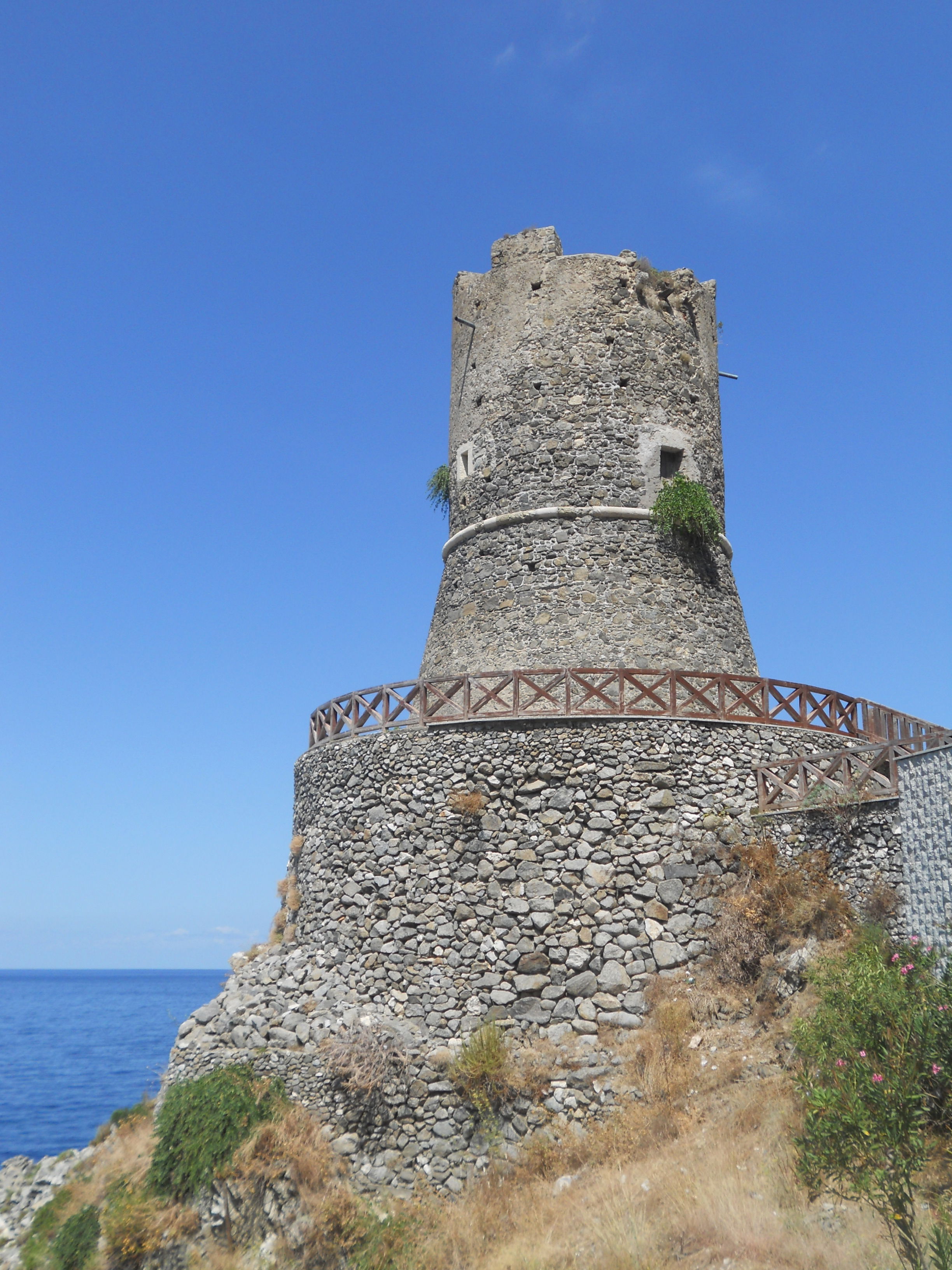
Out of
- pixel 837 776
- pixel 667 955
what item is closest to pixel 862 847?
pixel 837 776

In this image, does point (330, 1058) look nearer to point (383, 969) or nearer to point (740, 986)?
point (383, 969)

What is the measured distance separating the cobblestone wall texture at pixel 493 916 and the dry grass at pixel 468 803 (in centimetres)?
3

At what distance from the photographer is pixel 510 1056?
540 inches

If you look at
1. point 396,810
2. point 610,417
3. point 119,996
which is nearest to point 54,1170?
point 396,810

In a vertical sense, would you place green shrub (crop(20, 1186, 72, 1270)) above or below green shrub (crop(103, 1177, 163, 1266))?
below

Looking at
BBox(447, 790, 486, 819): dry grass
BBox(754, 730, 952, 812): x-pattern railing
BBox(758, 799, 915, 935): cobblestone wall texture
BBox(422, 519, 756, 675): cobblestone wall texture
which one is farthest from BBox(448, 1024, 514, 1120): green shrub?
BBox(422, 519, 756, 675): cobblestone wall texture

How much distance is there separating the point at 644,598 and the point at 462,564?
385 centimetres

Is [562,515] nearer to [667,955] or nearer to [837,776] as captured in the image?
[837,776]

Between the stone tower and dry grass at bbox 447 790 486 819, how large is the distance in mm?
3498

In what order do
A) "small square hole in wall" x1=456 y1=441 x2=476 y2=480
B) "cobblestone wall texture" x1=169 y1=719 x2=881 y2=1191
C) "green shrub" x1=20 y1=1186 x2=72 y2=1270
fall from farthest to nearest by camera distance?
"small square hole in wall" x1=456 y1=441 x2=476 y2=480, "green shrub" x1=20 y1=1186 x2=72 y2=1270, "cobblestone wall texture" x1=169 y1=719 x2=881 y2=1191

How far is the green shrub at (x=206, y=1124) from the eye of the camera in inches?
519

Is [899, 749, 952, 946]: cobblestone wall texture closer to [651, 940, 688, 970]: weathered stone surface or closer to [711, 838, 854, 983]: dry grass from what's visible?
[711, 838, 854, 983]: dry grass

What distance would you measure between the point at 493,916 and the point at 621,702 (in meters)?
3.86

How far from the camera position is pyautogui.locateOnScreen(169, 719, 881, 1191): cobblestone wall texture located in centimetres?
1362
